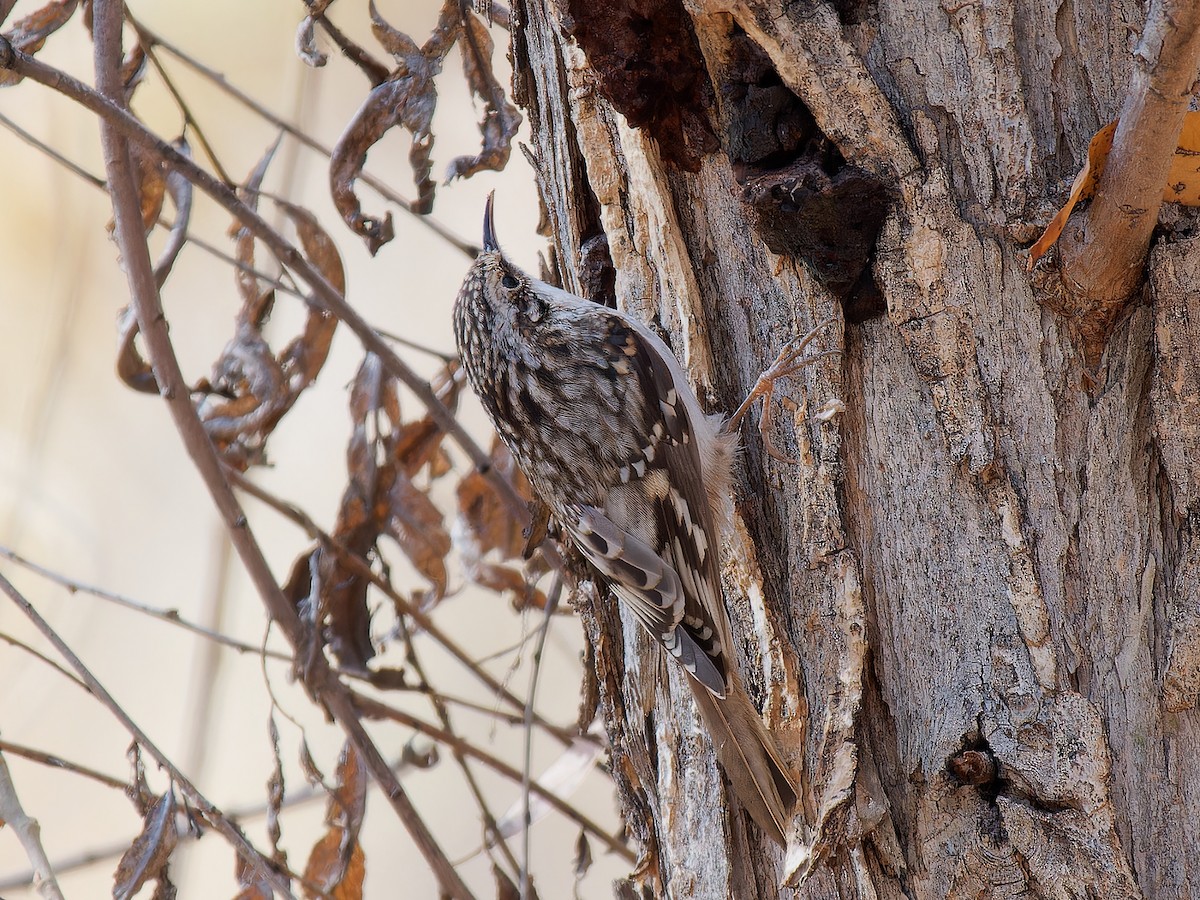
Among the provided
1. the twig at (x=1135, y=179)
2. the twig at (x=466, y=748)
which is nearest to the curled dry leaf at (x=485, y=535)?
the twig at (x=466, y=748)

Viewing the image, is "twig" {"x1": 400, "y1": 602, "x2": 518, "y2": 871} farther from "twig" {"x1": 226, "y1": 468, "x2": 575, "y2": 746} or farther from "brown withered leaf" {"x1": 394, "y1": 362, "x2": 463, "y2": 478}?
"brown withered leaf" {"x1": 394, "y1": 362, "x2": 463, "y2": 478}

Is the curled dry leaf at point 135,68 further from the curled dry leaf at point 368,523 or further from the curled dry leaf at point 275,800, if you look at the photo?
the curled dry leaf at point 275,800

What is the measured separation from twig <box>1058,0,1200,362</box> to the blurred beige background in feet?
7.40

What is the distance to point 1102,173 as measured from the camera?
1128 mm

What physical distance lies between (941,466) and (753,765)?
46 centimetres

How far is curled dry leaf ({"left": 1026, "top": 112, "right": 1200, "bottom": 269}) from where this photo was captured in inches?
44.3

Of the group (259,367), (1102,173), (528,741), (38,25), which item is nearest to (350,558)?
(259,367)

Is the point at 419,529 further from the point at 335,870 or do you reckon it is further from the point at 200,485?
the point at 200,485

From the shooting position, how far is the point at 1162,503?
1181 millimetres

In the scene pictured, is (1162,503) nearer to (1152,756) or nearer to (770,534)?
(1152,756)

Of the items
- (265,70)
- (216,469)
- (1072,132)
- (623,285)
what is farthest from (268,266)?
(1072,132)

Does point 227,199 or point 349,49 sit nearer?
point 227,199

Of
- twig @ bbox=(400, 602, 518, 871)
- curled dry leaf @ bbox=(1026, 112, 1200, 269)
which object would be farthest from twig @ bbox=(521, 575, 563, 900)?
curled dry leaf @ bbox=(1026, 112, 1200, 269)

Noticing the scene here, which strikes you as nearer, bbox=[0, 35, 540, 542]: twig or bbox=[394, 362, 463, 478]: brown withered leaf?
bbox=[0, 35, 540, 542]: twig
